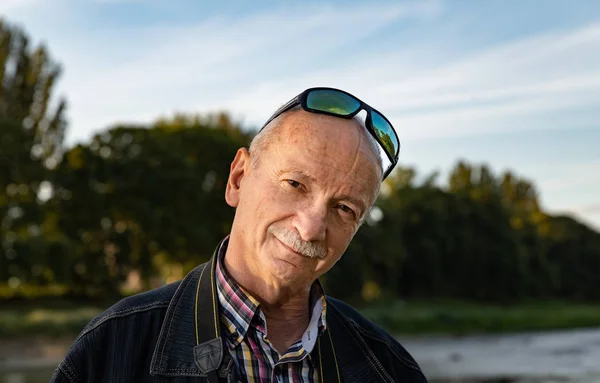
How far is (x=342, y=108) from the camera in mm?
1866

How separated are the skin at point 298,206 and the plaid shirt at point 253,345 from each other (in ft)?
0.13

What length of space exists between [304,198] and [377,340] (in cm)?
50

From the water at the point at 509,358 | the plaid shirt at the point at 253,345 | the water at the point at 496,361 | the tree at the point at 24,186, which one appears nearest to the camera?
the plaid shirt at the point at 253,345

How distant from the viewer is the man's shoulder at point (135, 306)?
1.74 metres

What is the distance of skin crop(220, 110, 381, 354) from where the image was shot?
71.5 inches

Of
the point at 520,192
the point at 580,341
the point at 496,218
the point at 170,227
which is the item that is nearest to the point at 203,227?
the point at 170,227

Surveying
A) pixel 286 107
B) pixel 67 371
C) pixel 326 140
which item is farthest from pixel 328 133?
→ pixel 67 371

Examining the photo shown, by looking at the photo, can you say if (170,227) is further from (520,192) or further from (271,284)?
(520,192)

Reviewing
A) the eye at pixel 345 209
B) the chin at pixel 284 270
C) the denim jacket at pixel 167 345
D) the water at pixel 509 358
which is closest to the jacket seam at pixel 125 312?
the denim jacket at pixel 167 345

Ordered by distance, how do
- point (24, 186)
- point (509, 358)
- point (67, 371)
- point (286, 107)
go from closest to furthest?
point (67, 371)
point (286, 107)
point (509, 358)
point (24, 186)

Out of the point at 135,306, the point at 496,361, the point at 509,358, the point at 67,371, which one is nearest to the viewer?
the point at 67,371

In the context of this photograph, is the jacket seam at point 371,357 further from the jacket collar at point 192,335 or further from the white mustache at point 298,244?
the jacket collar at point 192,335

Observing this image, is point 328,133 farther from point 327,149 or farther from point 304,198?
point 304,198

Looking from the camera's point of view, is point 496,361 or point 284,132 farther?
point 496,361
